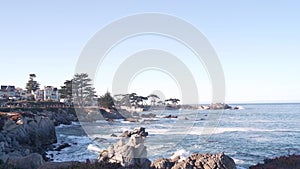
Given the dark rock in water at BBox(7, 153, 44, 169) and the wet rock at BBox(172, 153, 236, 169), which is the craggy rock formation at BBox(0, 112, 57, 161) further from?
the wet rock at BBox(172, 153, 236, 169)

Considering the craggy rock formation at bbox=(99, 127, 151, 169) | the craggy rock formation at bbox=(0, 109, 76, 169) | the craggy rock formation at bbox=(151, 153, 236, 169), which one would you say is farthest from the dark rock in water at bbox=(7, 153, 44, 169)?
the craggy rock formation at bbox=(0, 109, 76, 169)

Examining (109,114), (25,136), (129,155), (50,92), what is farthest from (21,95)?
(129,155)

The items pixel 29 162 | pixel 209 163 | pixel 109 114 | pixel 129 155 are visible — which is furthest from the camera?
pixel 109 114

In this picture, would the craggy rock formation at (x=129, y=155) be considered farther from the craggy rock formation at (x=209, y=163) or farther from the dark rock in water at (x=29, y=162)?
the dark rock in water at (x=29, y=162)

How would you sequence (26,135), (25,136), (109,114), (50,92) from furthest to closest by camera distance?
1. (50,92)
2. (109,114)
3. (26,135)
4. (25,136)

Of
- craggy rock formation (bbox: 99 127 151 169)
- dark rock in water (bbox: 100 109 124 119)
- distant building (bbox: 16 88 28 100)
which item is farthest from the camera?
distant building (bbox: 16 88 28 100)

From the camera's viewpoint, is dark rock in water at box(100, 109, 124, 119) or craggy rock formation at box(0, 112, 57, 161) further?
dark rock in water at box(100, 109, 124, 119)

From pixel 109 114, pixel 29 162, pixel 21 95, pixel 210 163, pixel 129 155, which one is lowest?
pixel 210 163

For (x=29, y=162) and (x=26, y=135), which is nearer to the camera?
(x=29, y=162)

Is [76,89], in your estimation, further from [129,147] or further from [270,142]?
[129,147]

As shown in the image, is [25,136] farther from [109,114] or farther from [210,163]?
[109,114]

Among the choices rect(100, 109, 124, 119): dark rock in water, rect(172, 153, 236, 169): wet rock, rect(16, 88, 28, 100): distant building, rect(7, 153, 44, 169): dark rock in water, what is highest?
rect(16, 88, 28, 100): distant building

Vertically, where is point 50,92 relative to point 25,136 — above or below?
above

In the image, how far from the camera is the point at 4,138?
88.8 ft
